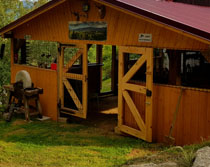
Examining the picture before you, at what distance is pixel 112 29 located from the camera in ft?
30.8

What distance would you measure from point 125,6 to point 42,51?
13.1m

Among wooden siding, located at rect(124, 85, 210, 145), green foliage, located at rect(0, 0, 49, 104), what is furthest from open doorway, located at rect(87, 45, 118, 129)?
green foliage, located at rect(0, 0, 49, 104)

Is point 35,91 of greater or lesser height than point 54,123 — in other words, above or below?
above

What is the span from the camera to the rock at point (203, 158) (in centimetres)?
408

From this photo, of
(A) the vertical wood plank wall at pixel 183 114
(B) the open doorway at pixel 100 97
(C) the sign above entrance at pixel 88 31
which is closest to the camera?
(A) the vertical wood plank wall at pixel 183 114

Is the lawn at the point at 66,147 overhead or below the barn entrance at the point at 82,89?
below

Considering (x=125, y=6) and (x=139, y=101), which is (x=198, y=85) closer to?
(x=139, y=101)

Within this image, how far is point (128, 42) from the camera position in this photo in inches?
355

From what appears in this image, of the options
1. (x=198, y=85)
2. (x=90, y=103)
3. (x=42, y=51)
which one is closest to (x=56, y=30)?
(x=90, y=103)

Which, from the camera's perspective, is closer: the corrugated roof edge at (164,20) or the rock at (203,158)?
the rock at (203,158)

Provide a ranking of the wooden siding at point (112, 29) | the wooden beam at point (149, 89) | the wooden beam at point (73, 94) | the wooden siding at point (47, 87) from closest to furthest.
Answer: the wooden siding at point (112, 29) < the wooden beam at point (149, 89) < the wooden beam at point (73, 94) < the wooden siding at point (47, 87)

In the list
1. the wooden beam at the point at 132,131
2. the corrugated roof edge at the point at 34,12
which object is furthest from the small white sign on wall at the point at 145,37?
the corrugated roof edge at the point at 34,12

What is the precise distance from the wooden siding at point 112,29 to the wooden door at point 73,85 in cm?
47

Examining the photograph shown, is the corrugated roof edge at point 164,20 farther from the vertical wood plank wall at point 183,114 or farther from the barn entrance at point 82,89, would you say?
the barn entrance at point 82,89
